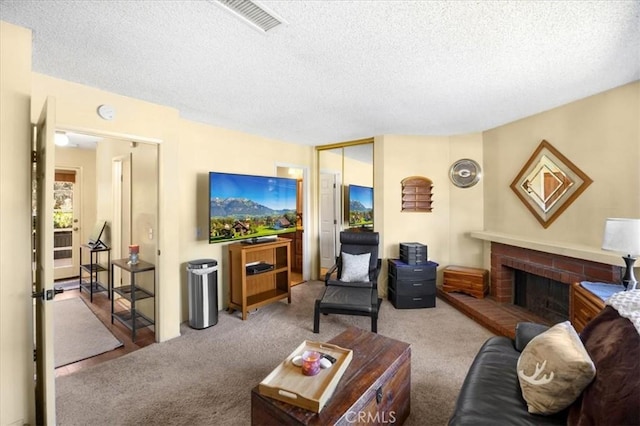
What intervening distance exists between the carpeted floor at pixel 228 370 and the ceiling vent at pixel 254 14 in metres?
2.46

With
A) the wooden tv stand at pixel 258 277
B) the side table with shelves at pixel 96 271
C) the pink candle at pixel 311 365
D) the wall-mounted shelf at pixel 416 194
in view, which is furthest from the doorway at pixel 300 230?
the pink candle at pixel 311 365

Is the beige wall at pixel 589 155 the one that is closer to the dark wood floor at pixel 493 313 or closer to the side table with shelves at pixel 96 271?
the dark wood floor at pixel 493 313

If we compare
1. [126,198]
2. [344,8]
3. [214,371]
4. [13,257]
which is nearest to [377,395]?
[214,371]

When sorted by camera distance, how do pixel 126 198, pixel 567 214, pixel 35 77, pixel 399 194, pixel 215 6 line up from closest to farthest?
1. pixel 215 6
2. pixel 35 77
3. pixel 567 214
4. pixel 126 198
5. pixel 399 194

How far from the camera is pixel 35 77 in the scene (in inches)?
85.6

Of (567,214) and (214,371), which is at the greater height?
(567,214)

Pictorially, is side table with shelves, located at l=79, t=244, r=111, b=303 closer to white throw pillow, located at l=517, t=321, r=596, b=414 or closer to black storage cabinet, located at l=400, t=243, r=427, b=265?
black storage cabinet, located at l=400, t=243, r=427, b=265

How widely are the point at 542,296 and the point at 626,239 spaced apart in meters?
1.72

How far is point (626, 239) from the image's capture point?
1.89 meters

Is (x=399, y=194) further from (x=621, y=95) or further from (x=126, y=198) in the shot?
(x=126, y=198)

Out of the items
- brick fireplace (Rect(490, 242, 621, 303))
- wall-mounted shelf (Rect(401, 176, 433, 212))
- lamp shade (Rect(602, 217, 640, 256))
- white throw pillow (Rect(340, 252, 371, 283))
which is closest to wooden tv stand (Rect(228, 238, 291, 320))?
white throw pillow (Rect(340, 252, 371, 283))

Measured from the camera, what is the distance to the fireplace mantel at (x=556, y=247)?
2369mm

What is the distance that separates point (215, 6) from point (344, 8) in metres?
0.68

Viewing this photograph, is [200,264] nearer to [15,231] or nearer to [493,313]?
[15,231]
